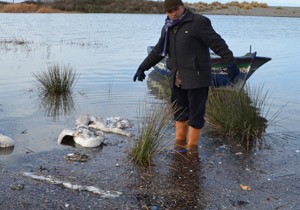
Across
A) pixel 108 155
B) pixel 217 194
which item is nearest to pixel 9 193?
pixel 108 155

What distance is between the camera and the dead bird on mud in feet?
22.2

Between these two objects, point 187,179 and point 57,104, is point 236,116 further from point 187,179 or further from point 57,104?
point 57,104

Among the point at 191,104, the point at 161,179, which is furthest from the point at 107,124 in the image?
the point at 161,179

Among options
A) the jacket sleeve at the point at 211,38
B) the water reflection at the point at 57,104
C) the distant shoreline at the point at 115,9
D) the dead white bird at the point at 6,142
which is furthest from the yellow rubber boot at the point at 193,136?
the distant shoreline at the point at 115,9

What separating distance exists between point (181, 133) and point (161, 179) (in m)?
1.48

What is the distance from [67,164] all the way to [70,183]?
0.73 meters

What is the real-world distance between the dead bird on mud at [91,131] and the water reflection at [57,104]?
3.86ft

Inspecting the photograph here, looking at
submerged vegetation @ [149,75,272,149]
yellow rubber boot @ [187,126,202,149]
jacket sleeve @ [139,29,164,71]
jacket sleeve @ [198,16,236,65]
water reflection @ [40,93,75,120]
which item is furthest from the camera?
water reflection @ [40,93,75,120]

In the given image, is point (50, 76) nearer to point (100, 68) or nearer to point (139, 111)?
point (139, 111)

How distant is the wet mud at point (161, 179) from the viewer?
15.8 feet

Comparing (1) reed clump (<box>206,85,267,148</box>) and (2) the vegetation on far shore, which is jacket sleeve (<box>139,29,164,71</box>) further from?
(2) the vegetation on far shore

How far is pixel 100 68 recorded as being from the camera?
51.6 ft

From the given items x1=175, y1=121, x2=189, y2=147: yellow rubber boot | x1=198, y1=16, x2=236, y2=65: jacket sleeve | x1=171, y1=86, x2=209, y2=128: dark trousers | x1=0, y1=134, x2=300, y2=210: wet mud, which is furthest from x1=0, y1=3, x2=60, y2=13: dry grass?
x1=198, y1=16, x2=236, y2=65: jacket sleeve

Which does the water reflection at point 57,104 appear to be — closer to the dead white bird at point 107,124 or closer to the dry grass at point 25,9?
the dead white bird at point 107,124
